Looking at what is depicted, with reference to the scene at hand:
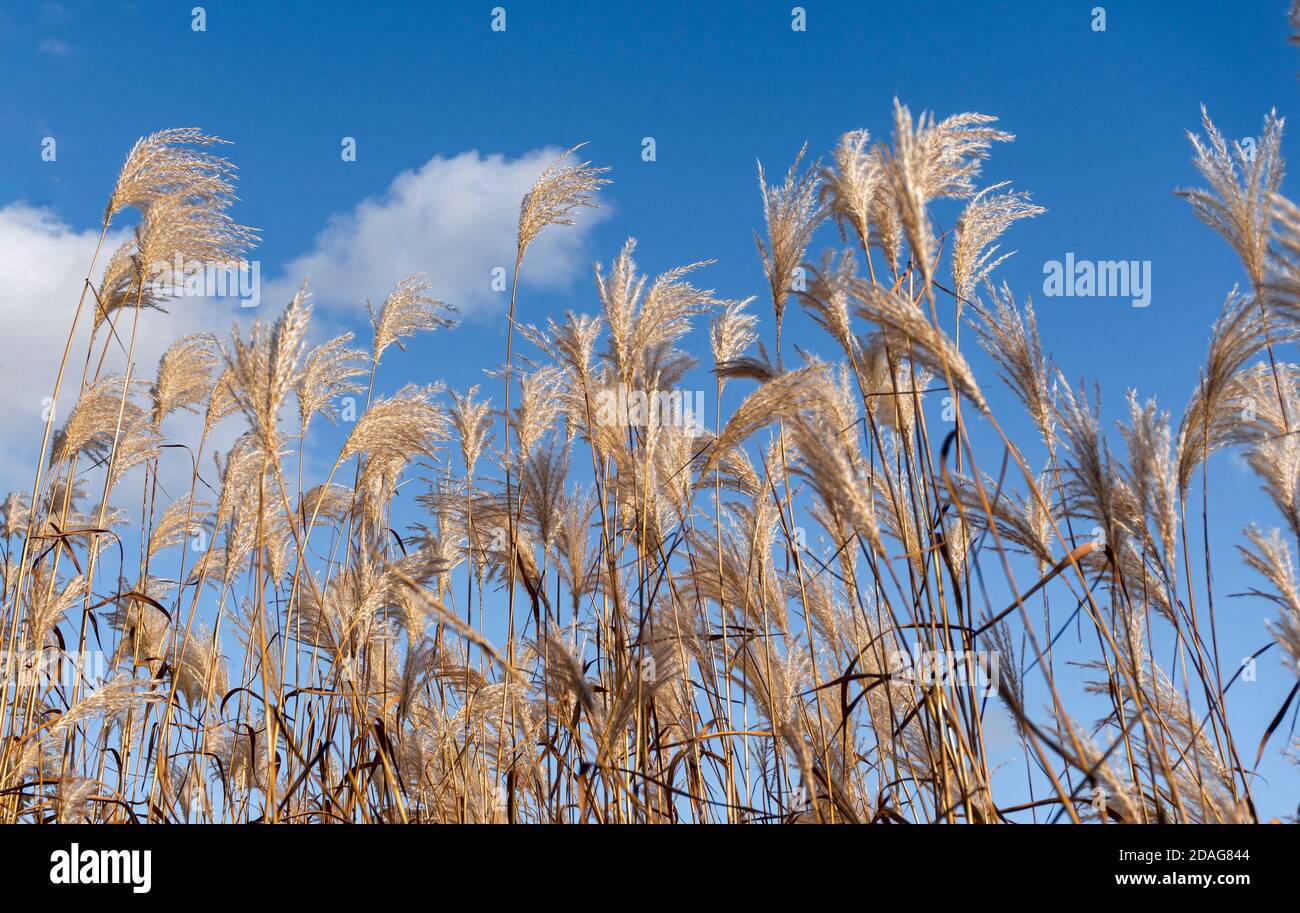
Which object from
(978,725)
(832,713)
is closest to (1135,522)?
(978,725)

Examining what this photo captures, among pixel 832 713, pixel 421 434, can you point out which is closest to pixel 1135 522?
pixel 832 713

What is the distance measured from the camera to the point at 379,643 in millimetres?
4059

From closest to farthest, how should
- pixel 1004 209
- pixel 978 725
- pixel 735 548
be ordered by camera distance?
pixel 978 725, pixel 1004 209, pixel 735 548

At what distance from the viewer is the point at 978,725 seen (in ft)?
7.07
